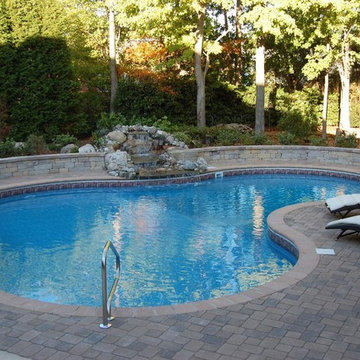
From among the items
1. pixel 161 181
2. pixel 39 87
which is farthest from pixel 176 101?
pixel 161 181

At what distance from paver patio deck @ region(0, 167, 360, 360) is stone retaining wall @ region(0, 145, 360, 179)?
981cm

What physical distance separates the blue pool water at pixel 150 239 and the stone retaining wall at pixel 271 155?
6.81 feet

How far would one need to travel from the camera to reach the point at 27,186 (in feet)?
45.1

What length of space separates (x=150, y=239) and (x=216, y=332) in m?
4.75

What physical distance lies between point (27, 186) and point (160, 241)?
576 cm

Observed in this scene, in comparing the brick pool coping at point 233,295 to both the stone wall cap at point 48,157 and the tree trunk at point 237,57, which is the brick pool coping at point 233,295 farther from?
the tree trunk at point 237,57

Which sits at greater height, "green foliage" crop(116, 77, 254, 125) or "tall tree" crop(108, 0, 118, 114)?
"tall tree" crop(108, 0, 118, 114)

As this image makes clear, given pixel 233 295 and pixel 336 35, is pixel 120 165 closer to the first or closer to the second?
pixel 233 295

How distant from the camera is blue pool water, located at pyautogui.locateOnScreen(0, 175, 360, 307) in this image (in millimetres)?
7383

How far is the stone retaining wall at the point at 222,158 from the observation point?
15.2m

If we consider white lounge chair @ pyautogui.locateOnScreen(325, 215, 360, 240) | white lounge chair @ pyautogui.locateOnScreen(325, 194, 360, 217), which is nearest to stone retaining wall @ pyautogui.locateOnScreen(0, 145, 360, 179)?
white lounge chair @ pyautogui.locateOnScreen(325, 194, 360, 217)

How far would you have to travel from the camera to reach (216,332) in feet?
17.0

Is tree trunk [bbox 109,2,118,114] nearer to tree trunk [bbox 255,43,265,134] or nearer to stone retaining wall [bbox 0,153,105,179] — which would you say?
stone retaining wall [bbox 0,153,105,179]

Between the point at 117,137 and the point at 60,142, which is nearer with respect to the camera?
the point at 117,137
